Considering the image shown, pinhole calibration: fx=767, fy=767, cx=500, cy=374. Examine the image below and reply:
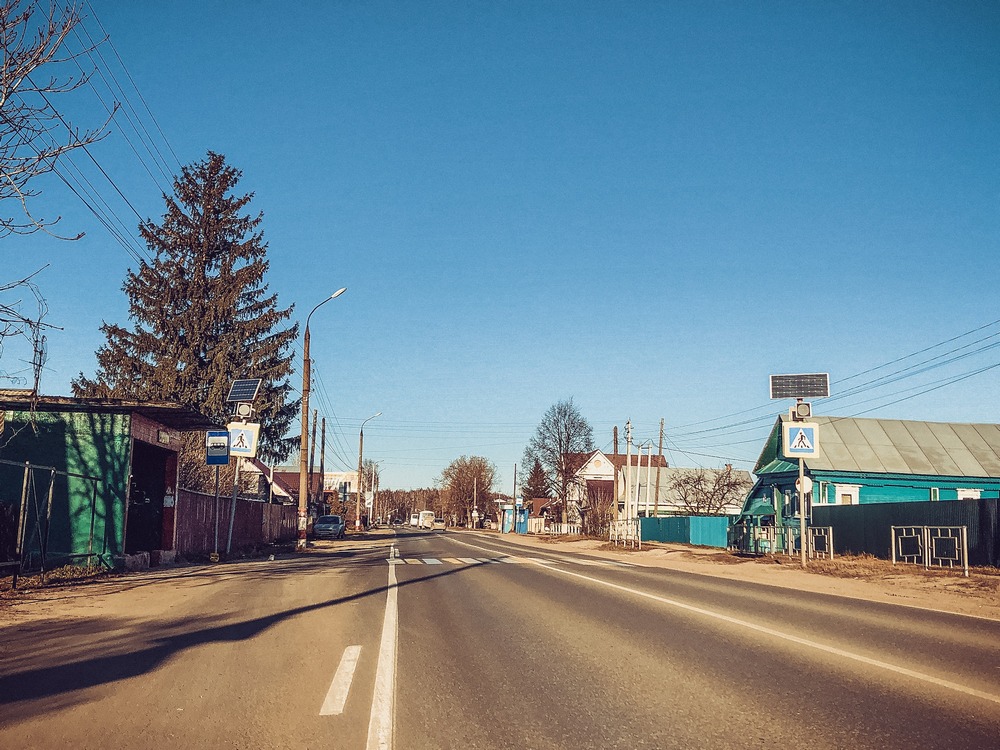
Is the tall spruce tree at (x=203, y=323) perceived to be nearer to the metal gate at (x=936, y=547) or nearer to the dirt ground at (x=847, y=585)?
the dirt ground at (x=847, y=585)

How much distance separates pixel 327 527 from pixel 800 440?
35709 millimetres

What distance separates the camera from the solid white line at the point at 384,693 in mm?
4672

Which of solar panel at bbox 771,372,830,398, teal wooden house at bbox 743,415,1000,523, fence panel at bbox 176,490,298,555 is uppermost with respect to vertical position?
solar panel at bbox 771,372,830,398

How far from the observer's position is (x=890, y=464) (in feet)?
118

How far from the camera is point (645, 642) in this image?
8023mm

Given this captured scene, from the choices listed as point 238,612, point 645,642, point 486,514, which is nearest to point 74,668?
point 238,612

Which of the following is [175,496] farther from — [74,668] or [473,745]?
[473,745]

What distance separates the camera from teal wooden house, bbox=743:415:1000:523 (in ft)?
116

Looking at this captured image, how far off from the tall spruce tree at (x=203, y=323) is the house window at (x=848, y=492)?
25.6 m

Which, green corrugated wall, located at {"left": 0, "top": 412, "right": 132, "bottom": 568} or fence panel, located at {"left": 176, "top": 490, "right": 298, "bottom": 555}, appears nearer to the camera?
green corrugated wall, located at {"left": 0, "top": 412, "right": 132, "bottom": 568}

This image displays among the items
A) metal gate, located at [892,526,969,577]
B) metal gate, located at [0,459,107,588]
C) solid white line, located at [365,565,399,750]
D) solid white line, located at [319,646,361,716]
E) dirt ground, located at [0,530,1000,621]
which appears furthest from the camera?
metal gate, located at [892,526,969,577]

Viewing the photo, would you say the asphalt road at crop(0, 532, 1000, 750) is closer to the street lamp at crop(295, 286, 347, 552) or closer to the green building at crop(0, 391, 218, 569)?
the green building at crop(0, 391, 218, 569)

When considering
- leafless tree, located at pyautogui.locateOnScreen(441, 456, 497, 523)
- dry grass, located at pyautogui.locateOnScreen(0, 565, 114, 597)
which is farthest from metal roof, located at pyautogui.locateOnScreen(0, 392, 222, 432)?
leafless tree, located at pyautogui.locateOnScreen(441, 456, 497, 523)

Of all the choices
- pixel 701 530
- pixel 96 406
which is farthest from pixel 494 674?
pixel 701 530
